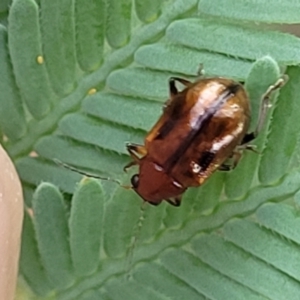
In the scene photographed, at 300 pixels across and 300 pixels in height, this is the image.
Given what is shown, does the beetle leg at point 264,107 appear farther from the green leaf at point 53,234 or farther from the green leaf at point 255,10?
the green leaf at point 53,234

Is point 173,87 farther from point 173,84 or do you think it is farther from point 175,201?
point 175,201

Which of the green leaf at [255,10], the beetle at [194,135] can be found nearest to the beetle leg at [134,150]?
the beetle at [194,135]

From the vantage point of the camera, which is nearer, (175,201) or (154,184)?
(175,201)

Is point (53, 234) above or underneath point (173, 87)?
underneath

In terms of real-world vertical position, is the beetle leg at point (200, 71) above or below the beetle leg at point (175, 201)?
above

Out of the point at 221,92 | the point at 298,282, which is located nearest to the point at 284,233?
the point at 298,282

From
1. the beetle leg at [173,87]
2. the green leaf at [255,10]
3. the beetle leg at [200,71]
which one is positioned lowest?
the beetle leg at [173,87]

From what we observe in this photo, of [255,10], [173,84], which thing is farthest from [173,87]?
[255,10]
